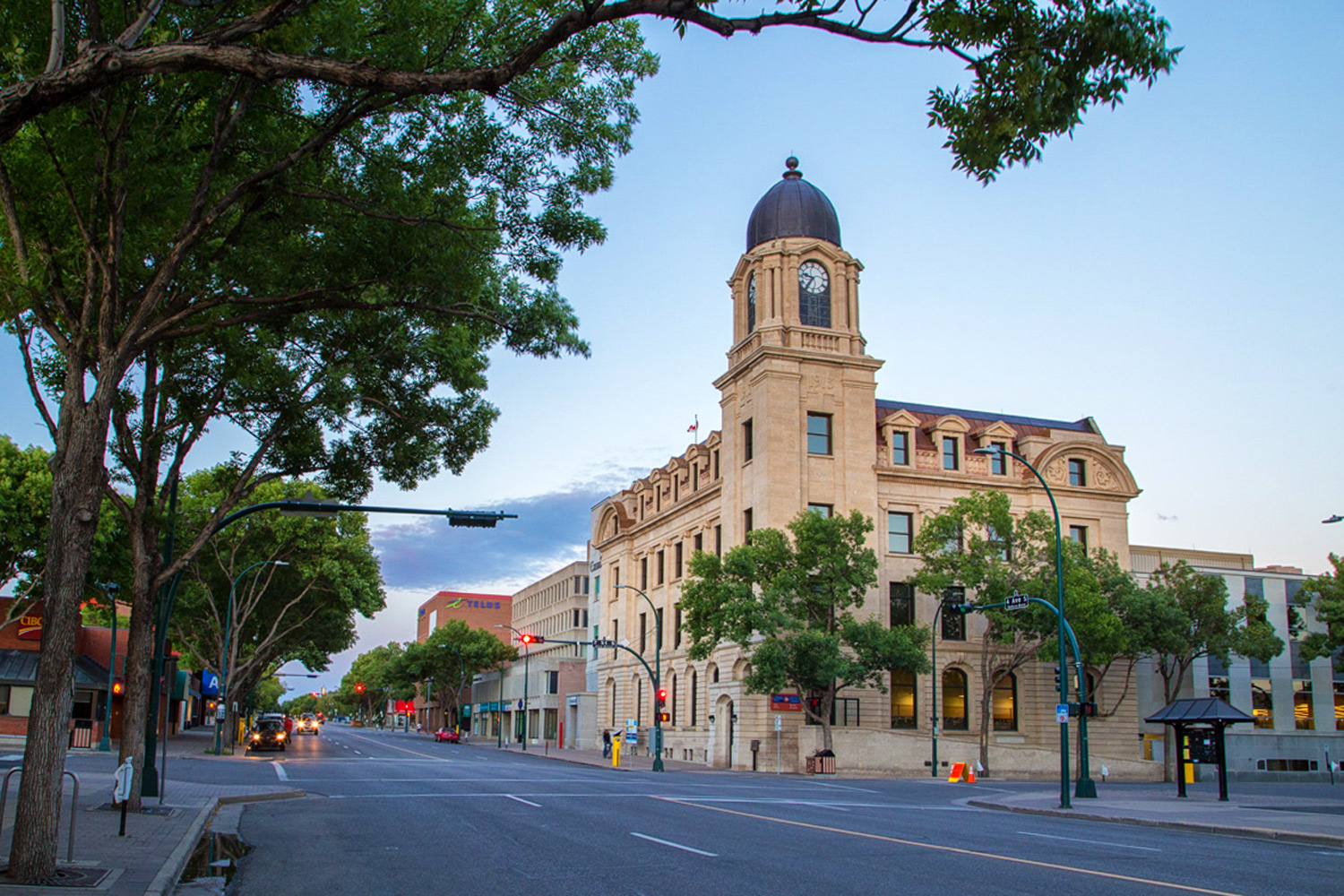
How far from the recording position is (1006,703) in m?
53.2

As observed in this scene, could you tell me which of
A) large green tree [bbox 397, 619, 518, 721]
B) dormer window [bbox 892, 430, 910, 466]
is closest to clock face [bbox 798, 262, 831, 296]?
dormer window [bbox 892, 430, 910, 466]

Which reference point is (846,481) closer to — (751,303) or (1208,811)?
(751,303)

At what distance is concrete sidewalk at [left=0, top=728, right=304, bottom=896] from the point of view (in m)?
10.9

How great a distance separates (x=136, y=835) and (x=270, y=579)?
35.8m

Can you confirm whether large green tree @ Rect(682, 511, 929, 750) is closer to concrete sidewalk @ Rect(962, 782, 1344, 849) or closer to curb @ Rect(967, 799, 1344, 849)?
concrete sidewalk @ Rect(962, 782, 1344, 849)

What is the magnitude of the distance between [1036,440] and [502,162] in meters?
46.9

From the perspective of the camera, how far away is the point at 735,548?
4594 centimetres

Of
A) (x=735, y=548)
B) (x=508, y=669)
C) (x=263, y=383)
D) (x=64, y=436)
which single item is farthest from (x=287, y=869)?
(x=508, y=669)

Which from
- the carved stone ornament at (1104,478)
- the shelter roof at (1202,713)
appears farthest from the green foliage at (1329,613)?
the shelter roof at (1202,713)

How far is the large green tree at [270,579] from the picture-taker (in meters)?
46.2

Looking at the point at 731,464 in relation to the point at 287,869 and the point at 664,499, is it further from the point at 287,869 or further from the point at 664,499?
the point at 287,869

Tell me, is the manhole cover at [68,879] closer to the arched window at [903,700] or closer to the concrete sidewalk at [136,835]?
the concrete sidewalk at [136,835]

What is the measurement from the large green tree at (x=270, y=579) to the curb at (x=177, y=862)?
1083 inches

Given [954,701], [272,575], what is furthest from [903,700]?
[272,575]
